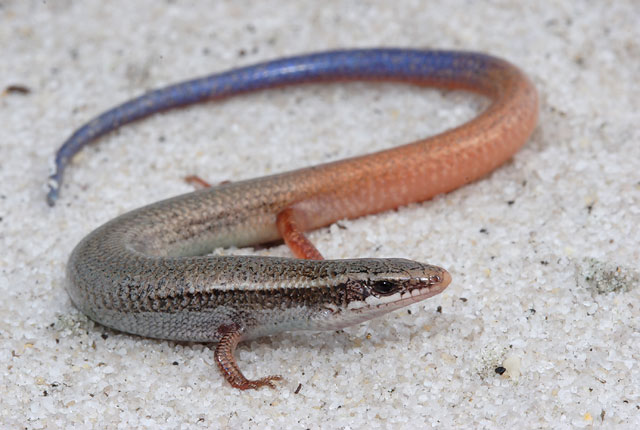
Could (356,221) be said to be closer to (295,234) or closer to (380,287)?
(295,234)

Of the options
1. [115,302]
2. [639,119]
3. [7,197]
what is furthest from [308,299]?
[639,119]

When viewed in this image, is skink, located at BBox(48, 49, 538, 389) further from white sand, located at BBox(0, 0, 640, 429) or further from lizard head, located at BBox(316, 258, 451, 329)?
white sand, located at BBox(0, 0, 640, 429)

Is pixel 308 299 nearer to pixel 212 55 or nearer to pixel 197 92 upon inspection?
pixel 197 92

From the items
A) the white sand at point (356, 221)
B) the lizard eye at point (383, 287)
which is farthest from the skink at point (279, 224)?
the white sand at point (356, 221)

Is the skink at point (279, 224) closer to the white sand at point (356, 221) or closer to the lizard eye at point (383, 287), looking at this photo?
the lizard eye at point (383, 287)

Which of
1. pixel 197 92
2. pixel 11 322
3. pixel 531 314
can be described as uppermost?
pixel 197 92

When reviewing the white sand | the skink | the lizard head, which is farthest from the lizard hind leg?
the lizard head

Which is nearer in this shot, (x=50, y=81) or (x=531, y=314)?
(x=531, y=314)
